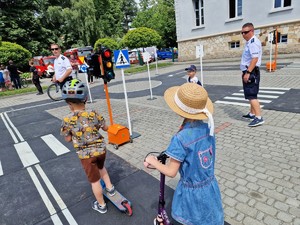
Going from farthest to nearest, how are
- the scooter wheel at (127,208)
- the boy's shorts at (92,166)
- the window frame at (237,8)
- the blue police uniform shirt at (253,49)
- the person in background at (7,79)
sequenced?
the window frame at (237,8) < the person in background at (7,79) < the blue police uniform shirt at (253,49) < the scooter wheel at (127,208) < the boy's shorts at (92,166)

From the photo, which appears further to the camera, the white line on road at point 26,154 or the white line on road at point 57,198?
the white line on road at point 26,154

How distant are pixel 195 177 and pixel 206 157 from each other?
190mm

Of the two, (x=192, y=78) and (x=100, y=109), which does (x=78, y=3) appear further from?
(x=192, y=78)

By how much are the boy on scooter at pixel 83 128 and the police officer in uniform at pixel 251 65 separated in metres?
3.93

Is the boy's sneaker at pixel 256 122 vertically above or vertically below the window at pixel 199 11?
below

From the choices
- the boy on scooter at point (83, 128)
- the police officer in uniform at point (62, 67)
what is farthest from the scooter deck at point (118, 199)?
the police officer in uniform at point (62, 67)

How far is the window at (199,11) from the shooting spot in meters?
24.3

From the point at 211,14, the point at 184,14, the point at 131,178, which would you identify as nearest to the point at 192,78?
the point at 131,178

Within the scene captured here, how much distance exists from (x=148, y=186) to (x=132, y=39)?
2299 centimetres

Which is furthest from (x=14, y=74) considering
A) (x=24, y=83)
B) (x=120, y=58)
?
(x=120, y=58)

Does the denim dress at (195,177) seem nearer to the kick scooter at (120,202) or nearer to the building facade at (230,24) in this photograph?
the kick scooter at (120,202)

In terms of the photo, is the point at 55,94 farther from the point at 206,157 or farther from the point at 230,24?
the point at 230,24

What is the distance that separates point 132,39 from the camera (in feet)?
81.5

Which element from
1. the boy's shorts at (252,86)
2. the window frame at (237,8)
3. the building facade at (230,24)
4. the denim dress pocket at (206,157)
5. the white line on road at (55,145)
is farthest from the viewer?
the window frame at (237,8)
